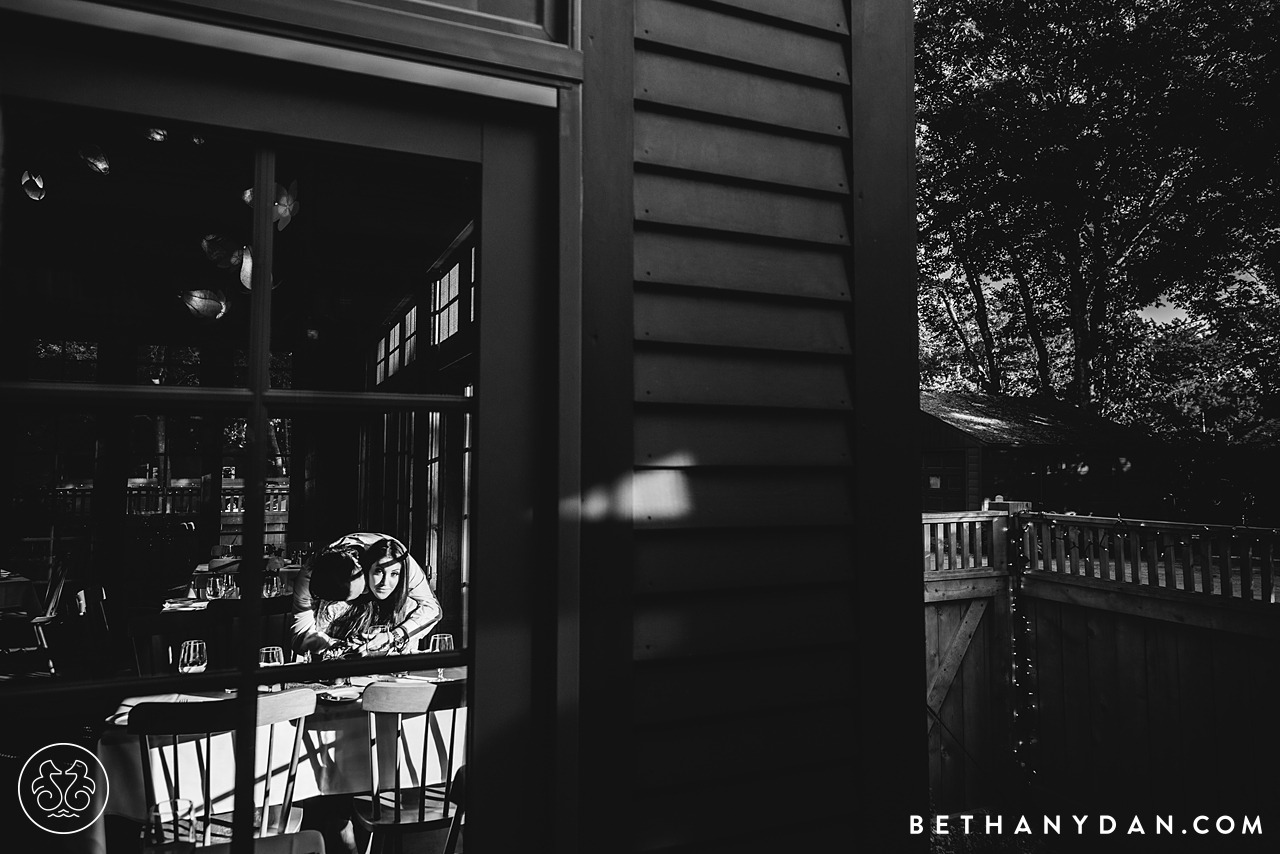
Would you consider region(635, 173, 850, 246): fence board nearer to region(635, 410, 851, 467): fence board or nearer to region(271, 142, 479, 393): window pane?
region(635, 410, 851, 467): fence board

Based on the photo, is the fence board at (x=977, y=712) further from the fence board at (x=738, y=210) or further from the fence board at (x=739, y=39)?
the fence board at (x=739, y=39)

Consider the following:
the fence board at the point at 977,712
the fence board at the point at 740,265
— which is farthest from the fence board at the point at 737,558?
the fence board at the point at 977,712

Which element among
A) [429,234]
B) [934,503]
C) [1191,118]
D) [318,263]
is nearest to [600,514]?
[429,234]

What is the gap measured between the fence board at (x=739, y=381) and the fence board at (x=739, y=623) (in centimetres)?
37

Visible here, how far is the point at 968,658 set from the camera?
6.25 meters

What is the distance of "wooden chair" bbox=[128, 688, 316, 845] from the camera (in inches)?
55.9

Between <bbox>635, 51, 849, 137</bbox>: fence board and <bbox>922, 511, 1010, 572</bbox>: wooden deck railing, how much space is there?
16.3 feet

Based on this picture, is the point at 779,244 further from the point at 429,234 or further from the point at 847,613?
the point at 429,234

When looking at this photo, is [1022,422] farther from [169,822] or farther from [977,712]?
[169,822]

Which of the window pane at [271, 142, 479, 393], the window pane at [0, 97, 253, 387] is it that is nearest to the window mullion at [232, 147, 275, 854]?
the window pane at [271, 142, 479, 393]

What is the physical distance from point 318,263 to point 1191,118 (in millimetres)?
16845

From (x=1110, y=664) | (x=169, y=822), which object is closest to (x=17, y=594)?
(x=169, y=822)

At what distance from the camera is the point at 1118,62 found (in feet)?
52.7

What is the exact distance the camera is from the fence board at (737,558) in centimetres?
145
